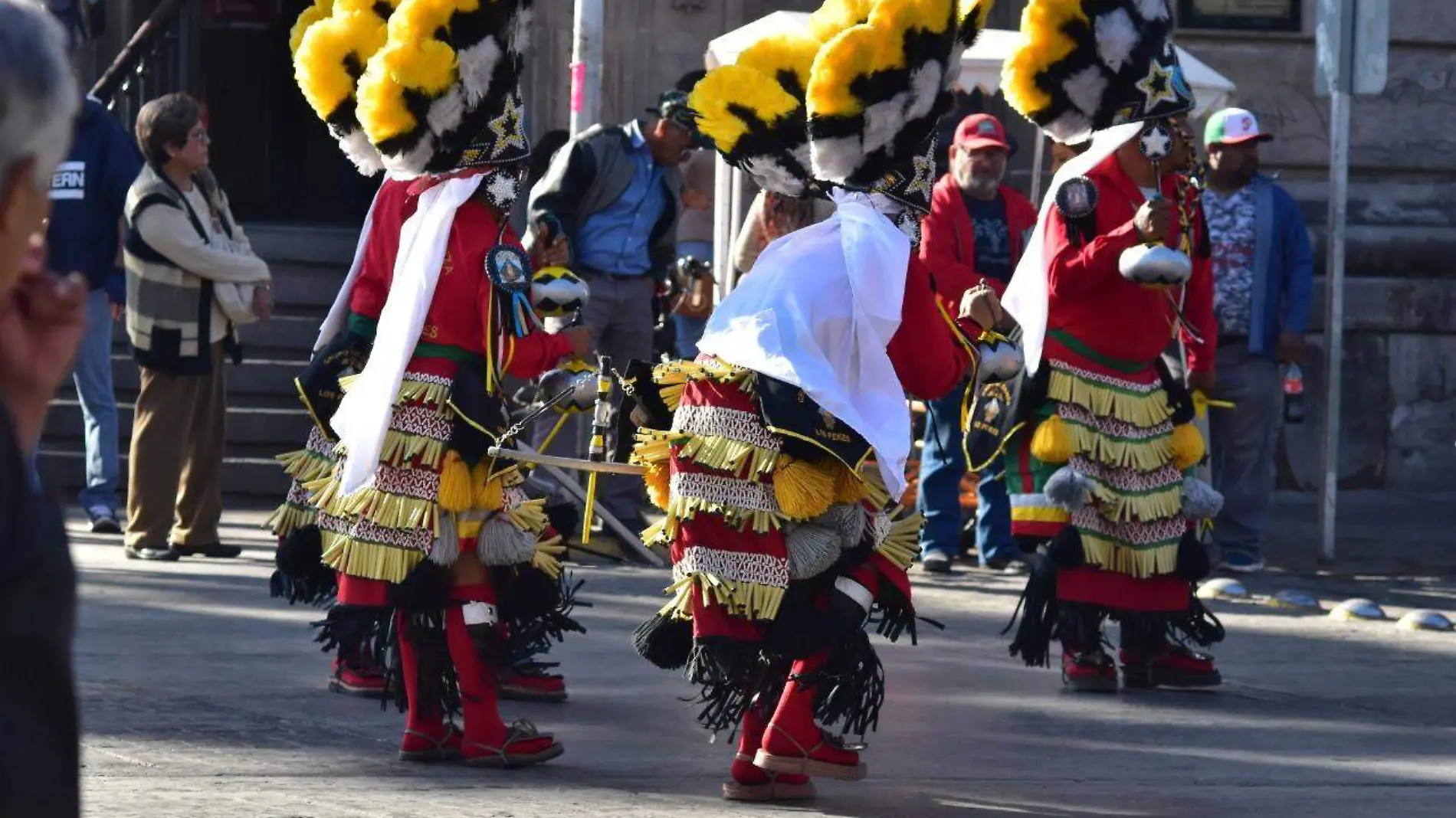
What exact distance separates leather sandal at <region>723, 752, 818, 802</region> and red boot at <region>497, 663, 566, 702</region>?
138cm

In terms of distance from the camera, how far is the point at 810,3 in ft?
46.2

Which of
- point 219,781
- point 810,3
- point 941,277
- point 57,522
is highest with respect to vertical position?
point 810,3

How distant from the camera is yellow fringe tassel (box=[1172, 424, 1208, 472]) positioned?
7.61m

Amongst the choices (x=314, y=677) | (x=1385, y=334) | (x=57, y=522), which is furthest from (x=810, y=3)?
(x=57, y=522)

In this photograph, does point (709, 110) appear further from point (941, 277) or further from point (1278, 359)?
point (1278, 359)

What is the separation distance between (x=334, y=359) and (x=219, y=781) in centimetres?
140

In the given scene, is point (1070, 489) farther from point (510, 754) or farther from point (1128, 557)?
point (510, 754)

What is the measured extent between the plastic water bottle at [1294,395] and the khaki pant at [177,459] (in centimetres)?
468

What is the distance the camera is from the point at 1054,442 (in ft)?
24.5

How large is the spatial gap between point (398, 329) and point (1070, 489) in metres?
2.31

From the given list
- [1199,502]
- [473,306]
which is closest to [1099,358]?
[1199,502]

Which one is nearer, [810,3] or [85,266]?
[85,266]

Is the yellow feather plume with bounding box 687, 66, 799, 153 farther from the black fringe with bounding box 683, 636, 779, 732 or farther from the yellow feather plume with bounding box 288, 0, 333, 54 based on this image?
the yellow feather plume with bounding box 288, 0, 333, 54

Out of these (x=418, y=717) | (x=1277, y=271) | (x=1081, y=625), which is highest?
(x=1277, y=271)
